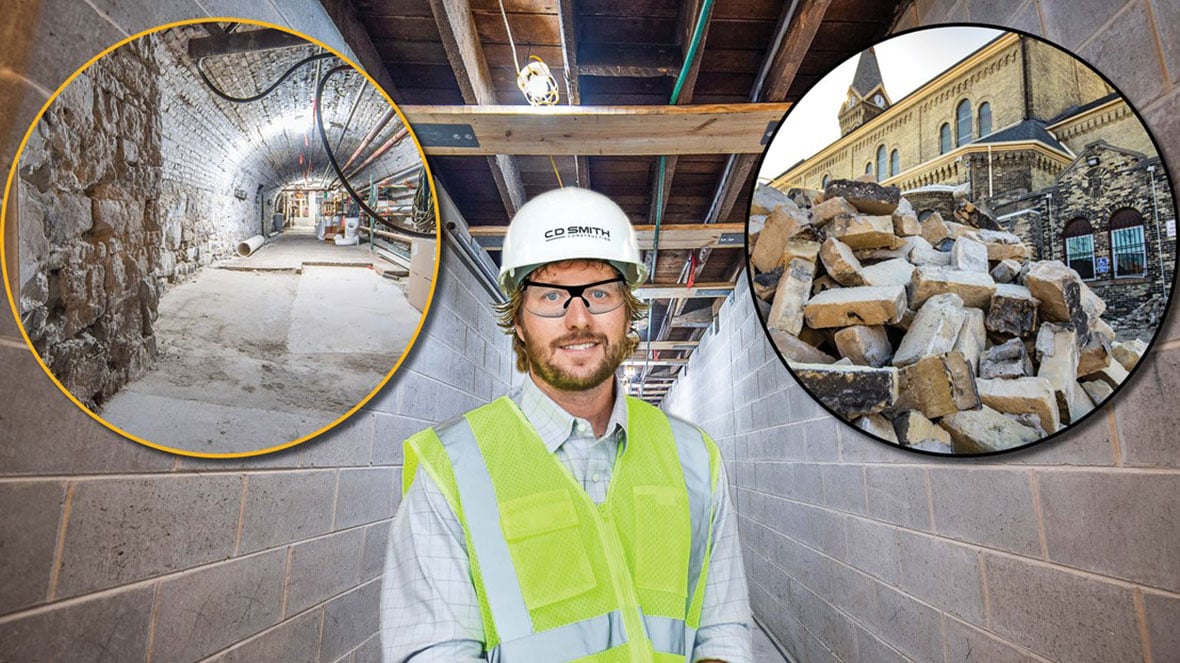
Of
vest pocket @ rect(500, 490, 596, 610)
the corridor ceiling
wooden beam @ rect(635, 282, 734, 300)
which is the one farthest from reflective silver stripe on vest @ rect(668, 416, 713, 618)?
wooden beam @ rect(635, 282, 734, 300)

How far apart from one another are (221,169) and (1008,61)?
1.89 metres

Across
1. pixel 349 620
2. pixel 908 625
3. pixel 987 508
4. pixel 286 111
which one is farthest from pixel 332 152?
pixel 908 625

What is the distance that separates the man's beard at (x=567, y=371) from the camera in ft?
4.32

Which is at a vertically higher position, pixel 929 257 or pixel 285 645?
pixel 929 257

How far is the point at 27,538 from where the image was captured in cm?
96

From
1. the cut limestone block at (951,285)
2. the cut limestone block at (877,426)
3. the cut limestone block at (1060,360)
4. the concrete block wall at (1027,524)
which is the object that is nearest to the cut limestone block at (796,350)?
the cut limestone block at (877,426)

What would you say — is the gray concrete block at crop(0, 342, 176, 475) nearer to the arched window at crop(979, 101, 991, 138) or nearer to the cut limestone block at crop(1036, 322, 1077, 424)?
the cut limestone block at crop(1036, 322, 1077, 424)

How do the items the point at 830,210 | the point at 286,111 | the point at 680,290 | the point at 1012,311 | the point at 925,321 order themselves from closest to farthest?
the point at 1012,311
the point at 286,111
the point at 925,321
the point at 830,210
the point at 680,290

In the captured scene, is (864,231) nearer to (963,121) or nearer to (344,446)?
(963,121)

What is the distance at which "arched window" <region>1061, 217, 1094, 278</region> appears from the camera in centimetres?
131

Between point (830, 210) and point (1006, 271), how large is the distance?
1.88 ft

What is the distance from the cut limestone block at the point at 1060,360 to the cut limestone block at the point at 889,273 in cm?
40

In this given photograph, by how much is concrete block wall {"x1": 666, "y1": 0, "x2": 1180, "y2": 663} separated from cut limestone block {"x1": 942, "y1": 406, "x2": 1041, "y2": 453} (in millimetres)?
49

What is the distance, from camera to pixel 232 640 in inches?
56.7
